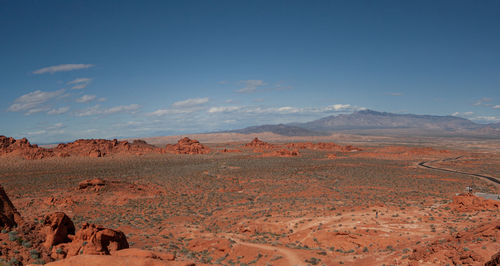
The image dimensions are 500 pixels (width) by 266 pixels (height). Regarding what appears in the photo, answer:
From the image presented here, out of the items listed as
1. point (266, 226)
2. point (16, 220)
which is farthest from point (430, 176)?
point (16, 220)

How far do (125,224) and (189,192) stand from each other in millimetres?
10537

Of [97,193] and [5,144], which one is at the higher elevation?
[5,144]

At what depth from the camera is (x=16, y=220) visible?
9.73 m

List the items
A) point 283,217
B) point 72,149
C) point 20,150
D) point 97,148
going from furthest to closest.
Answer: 1. point 72,149
2. point 97,148
3. point 20,150
4. point 283,217

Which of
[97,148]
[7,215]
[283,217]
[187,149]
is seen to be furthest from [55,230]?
[187,149]

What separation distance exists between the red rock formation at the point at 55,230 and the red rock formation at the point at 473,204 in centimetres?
2038

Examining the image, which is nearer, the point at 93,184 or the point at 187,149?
the point at 93,184

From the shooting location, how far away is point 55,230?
31.8ft

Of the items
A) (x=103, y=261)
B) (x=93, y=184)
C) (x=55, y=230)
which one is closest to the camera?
(x=103, y=261)

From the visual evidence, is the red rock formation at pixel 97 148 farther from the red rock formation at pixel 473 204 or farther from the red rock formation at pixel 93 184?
the red rock formation at pixel 473 204

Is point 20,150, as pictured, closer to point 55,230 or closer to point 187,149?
point 187,149

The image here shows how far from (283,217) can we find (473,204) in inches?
449

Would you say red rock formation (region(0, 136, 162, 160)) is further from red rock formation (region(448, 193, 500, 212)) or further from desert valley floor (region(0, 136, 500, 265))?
red rock formation (region(448, 193, 500, 212))

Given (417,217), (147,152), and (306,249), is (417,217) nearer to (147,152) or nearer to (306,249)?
(306,249)
